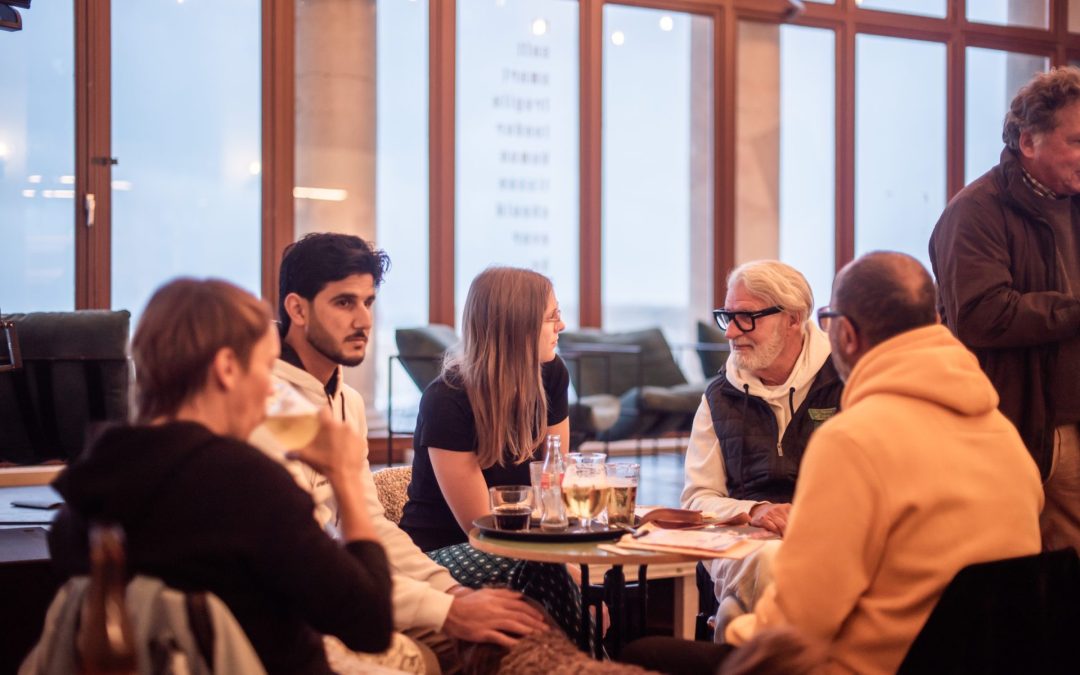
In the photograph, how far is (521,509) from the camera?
90.4 inches

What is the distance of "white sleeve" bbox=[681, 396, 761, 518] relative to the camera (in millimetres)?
2795

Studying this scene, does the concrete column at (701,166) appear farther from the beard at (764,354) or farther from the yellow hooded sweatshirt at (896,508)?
the yellow hooded sweatshirt at (896,508)

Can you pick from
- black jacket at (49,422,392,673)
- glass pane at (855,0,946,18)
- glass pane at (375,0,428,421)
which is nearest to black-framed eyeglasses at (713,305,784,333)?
black jacket at (49,422,392,673)

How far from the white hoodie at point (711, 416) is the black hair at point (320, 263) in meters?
0.98

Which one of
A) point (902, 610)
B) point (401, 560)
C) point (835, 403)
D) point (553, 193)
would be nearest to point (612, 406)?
point (553, 193)

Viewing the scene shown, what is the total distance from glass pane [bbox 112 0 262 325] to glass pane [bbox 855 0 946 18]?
481cm

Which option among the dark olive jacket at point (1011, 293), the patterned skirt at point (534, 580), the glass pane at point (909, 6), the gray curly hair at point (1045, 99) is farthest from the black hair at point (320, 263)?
the glass pane at point (909, 6)

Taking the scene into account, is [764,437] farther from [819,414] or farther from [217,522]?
[217,522]

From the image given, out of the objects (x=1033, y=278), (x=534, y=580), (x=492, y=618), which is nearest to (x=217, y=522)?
(x=492, y=618)

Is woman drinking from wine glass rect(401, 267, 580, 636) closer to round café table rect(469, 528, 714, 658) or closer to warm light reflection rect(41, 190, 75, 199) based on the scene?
round café table rect(469, 528, 714, 658)

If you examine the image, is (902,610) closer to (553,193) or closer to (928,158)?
(553,193)

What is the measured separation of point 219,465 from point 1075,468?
2.27 metres

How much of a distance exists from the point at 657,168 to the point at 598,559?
6576 mm

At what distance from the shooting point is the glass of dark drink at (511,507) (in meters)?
2.27
